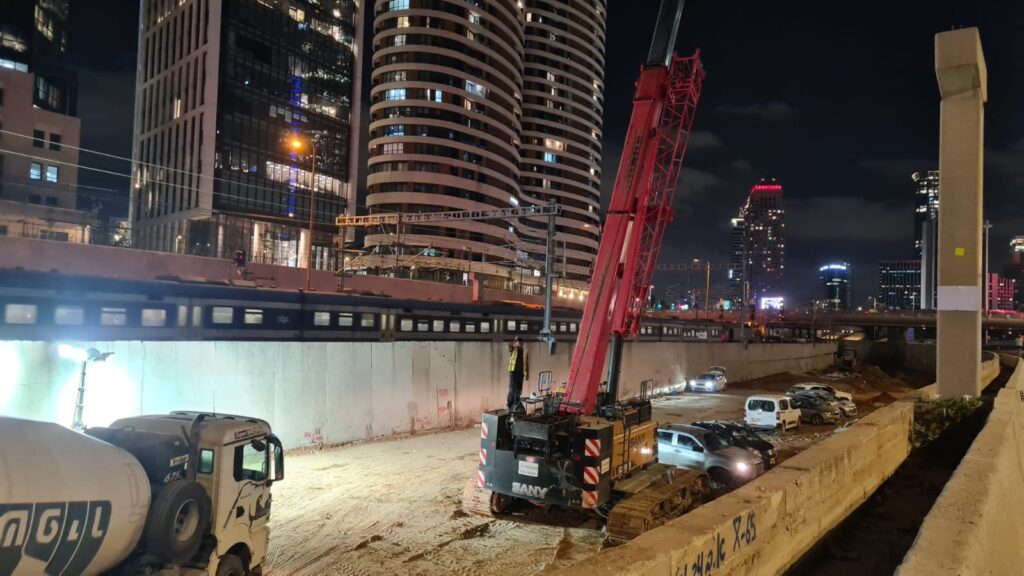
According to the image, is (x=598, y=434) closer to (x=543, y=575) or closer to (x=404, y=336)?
(x=543, y=575)

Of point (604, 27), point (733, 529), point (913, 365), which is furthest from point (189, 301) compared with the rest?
point (604, 27)

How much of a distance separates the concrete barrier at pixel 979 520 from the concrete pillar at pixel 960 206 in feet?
26.1

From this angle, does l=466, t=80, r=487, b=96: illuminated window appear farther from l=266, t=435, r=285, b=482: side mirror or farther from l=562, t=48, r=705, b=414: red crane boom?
l=266, t=435, r=285, b=482: side mirror

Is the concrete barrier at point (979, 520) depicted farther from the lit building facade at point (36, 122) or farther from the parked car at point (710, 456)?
the lit building facade at point (36, 122)

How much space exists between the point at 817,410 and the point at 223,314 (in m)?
23.5

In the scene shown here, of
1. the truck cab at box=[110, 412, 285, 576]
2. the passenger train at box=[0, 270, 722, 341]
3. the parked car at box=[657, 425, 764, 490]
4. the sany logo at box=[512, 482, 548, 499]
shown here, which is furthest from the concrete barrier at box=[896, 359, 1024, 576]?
the passenger train at box=[0, 270, 722, 341]

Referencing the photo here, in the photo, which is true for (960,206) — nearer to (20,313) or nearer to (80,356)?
(80,356)

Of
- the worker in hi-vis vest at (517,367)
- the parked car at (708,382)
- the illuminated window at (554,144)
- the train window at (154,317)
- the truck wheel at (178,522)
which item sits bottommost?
the parked car at (708,382)

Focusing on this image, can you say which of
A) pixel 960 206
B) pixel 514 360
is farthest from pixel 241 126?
pixel 960 206

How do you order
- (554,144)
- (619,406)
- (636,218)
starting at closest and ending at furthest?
(619,406) → (636,218) → (554,144)

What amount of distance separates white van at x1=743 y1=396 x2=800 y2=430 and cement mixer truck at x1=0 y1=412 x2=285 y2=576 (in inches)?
747

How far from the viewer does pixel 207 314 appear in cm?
2202

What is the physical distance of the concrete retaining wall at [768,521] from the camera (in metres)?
4.56

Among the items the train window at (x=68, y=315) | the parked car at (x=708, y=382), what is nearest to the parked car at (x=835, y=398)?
the parked car at (x=708, y=382)
